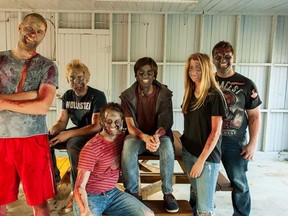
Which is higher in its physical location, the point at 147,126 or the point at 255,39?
the point at 255,39

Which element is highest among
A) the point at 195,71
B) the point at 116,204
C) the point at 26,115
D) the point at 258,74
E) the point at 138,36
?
the point at 138,36

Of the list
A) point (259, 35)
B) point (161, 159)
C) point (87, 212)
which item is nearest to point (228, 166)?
point (161, 159)

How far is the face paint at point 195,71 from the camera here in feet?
7.16

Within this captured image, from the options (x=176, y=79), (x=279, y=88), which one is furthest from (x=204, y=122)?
(x=279, y=88)

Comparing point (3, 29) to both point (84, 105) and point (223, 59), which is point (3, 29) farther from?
point (223, 59)

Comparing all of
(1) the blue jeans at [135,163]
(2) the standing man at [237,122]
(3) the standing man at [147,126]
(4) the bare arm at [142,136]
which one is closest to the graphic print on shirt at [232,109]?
(2) the standing man at [237,122]

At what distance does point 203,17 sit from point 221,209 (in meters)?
3.76

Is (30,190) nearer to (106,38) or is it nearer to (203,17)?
(106,38)

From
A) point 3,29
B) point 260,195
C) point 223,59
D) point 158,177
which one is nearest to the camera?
point 223,59

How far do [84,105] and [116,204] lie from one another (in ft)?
3.34

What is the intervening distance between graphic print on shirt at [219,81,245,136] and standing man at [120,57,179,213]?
1.70 feet

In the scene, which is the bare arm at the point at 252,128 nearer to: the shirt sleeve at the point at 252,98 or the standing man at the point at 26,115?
the shirt sleeve at the point at 252,98

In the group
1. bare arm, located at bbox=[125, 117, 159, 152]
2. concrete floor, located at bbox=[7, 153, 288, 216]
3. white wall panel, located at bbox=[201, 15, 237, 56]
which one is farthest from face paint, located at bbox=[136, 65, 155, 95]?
white wall panel, located at bbox=[201, 15, 237, 56]

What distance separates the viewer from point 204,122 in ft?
7.14
